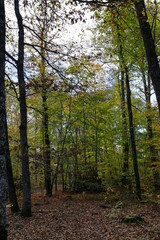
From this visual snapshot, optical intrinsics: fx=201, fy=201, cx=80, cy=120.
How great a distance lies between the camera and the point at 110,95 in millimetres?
14547

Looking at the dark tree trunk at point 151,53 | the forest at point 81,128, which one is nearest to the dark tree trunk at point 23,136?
the forest at point 81,128

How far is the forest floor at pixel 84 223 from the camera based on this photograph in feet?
18.3

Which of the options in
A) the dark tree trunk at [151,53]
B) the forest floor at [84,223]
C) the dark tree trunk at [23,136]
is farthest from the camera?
the dark tree trunk at [23,136]

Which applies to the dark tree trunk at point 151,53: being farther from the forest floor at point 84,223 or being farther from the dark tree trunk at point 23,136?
the dark tree trunk at point 23,136

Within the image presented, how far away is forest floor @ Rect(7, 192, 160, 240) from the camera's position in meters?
5.58

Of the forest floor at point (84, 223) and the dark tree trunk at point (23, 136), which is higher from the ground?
the dark tree trunk at point (23, 136)

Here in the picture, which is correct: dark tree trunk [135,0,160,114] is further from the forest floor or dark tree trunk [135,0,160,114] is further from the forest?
the forest floor

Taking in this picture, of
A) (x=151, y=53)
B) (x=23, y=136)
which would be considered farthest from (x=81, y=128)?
(x=151, y=53)

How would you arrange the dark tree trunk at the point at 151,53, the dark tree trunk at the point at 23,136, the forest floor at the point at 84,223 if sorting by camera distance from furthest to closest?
1. the dark tree trunk at the point at 23,136
2. the forest floor at the point at 84,223
3. the dark tree trunk at the point at 151,53

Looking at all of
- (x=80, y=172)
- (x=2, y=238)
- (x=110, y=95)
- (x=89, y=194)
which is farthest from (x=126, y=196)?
(x=2, y=238)

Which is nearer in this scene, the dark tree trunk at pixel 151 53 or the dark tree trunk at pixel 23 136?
the dark tree trunk at pixel 151 53

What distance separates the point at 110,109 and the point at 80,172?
4.55m

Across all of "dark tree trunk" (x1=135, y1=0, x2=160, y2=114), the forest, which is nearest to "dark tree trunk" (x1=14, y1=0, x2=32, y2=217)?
the forest

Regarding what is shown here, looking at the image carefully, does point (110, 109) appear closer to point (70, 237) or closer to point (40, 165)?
point (40, 165)
